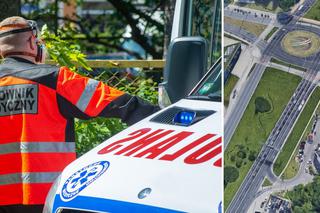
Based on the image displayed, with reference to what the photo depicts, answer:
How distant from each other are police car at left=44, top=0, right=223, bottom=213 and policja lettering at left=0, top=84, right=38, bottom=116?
536mm

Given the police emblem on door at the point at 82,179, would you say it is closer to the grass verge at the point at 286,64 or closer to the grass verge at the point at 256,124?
the grass verge at the point at 256,124

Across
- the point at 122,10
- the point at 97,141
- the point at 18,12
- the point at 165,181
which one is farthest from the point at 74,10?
the point at 165,181

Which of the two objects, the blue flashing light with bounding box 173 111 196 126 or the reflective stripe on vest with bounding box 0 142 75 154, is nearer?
the blue flashing light with bounding box 173 111 196 126

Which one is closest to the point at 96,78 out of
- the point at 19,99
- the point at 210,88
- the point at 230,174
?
the point at 19,99

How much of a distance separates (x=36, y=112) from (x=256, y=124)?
159cm

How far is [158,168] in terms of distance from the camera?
404 cm

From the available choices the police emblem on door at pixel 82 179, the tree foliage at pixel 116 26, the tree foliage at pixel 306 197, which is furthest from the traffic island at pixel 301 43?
the tree foliage at pixel 116 26

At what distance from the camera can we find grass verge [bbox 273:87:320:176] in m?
3.61

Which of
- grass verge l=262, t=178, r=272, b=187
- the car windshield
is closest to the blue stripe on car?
grass verge l=262, t=178, r=272, b=187

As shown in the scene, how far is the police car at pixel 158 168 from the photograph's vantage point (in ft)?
12.7

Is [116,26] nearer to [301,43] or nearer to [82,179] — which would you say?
[82,179]

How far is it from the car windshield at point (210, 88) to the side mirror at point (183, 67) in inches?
6.8

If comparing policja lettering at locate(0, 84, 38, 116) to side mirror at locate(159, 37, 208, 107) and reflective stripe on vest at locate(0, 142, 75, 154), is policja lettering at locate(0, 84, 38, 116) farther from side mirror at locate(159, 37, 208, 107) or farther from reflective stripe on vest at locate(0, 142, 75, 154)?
side mirror at locate(159, 37, 208, 107)

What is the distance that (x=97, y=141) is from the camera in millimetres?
6816
